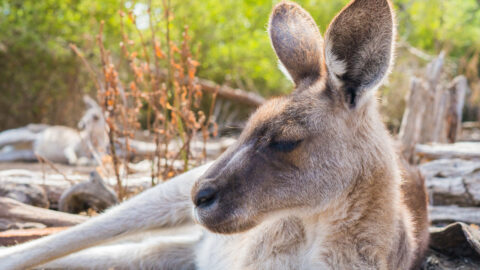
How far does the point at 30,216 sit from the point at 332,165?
2186 millimetres

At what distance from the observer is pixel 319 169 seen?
6.58 feet

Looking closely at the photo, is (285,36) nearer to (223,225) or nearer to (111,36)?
(223,225)

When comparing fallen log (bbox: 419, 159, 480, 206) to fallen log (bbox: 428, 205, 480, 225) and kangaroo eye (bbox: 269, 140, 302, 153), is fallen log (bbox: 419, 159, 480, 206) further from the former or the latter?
kangaroo eye (bbox: 269, 140, 302, 153)

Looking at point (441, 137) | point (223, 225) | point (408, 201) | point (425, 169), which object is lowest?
point (441, 137)

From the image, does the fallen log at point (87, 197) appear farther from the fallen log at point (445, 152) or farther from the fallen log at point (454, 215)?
the fallen log at point (445, 152)

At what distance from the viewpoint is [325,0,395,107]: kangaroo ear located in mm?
1824

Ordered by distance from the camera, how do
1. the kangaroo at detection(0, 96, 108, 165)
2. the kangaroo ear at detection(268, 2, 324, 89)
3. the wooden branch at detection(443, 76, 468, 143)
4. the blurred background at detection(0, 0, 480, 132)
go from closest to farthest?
the kangaroo ear at detection(268, 2, 324, 89)
the wooden branch at detection(443, 76, 468, 143)
the kangaroo at detection(0, 96, 108, 165)
the blurred background at detection(0, 0, 480, 132)

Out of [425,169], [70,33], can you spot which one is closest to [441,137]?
[425,169]

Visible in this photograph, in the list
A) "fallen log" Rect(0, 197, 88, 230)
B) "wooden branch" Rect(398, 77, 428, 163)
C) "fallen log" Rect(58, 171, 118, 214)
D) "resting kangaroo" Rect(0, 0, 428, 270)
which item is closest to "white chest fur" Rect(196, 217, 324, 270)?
"resting kangaroo" Rect(0, 0, 428, 270)

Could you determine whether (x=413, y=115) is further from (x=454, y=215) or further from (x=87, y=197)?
(x=87, y=197)

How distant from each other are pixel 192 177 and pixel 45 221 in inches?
45.4

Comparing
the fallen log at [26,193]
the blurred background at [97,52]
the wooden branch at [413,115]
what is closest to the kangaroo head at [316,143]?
the fallen log at [26,193]

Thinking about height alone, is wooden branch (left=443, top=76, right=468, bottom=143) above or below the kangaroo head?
below

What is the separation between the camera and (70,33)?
423 inches
